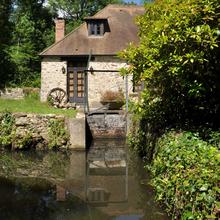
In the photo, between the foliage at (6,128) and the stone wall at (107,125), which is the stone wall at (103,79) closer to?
the stone wall at (107,125)

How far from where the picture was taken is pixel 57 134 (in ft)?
50.4

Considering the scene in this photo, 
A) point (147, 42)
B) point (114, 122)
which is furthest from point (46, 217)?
point (114, 122)

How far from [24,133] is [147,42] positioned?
25.7 ft

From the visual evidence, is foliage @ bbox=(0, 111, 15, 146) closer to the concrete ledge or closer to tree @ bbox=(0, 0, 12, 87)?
the concrete ledge

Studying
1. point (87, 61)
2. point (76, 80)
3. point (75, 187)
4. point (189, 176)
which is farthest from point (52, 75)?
point (189, 176)

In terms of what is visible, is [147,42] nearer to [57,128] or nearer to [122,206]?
[122,206]

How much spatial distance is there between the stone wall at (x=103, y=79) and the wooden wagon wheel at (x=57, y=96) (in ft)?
5.18

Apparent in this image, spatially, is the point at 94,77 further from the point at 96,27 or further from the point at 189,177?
the point at 189,177

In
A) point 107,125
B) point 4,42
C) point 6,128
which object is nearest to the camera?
point 6,128

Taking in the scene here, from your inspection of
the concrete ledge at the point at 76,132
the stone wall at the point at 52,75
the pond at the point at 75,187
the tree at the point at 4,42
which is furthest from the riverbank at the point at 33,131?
the tree at the point at 4,42

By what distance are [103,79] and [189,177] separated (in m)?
17.7

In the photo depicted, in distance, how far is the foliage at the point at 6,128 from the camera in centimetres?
1510

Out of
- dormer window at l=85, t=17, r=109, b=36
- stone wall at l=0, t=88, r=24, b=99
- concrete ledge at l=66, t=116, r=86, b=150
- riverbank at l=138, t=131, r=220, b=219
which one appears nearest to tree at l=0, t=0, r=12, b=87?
stone wall at l=0, t=88, r=24, b=99

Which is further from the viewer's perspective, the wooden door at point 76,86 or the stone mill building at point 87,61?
the wooden door at point 76,86
